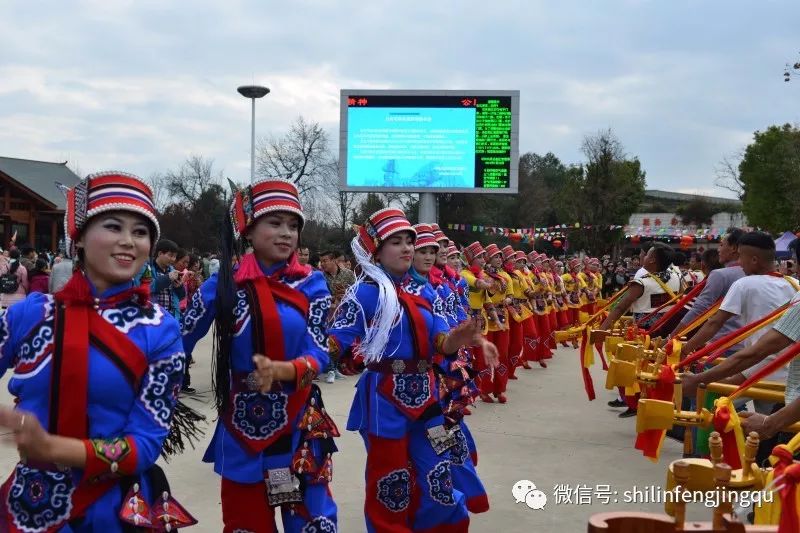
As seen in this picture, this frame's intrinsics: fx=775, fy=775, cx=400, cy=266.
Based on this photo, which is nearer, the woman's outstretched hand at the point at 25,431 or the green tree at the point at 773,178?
the woman's outstretched hand at the point at 25,431

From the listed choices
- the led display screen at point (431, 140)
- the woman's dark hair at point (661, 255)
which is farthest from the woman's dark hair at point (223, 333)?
the led display screen at point (431, 140)

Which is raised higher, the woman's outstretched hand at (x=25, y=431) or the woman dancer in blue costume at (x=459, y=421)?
the woman's outstretched hand at (x=25, y=431)

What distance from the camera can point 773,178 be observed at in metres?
32.7

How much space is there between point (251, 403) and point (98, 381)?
3.34ft

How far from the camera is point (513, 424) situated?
7.64m

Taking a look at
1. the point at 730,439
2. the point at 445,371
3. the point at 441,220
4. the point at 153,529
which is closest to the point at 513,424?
the point at 445,371

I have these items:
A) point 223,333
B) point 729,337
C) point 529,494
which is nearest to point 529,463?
point 529,494

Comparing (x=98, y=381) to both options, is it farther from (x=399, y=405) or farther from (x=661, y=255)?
(x=661, y=255)

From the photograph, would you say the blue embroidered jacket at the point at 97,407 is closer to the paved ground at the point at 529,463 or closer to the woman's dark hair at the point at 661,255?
the paved ground at the point at 529,463

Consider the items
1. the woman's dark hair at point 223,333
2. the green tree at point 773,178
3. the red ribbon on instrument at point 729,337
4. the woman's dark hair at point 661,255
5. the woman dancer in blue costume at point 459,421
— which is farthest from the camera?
the green tree at point 773,178

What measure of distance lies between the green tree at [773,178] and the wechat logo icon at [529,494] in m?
26.2

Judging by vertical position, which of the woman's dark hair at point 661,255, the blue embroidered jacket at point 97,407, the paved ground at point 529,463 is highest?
the woman's dark hair at point 661,255

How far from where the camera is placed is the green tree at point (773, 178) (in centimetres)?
2878

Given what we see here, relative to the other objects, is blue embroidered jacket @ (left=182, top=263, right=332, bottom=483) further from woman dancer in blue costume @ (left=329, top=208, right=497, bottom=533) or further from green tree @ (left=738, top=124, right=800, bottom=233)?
green tree @ (left=738, top=124, right=800, bottom=233)
